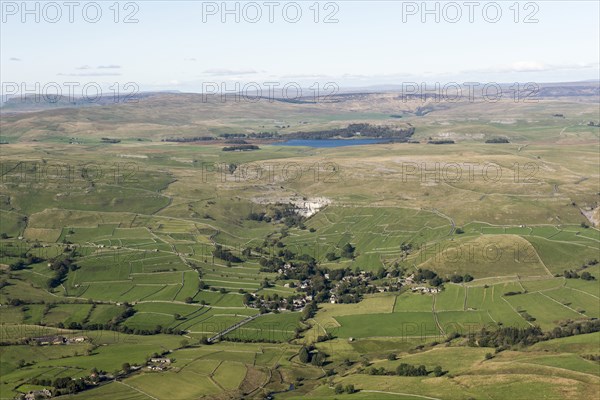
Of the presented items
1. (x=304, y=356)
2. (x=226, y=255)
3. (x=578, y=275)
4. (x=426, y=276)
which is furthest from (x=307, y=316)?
(x=578, y=275)

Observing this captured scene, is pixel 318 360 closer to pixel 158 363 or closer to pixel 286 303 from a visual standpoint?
pixel 158 363

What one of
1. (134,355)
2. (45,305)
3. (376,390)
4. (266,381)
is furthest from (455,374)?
(45,305)

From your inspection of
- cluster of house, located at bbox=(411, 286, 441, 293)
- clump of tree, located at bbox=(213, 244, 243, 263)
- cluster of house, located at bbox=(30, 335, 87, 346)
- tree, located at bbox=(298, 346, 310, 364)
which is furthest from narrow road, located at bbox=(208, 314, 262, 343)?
clump of tree, located at bbox=(213, 244, 243, 263)

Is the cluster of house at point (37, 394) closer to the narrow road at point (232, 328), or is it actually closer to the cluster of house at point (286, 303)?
the narrow road at point (232, 328)

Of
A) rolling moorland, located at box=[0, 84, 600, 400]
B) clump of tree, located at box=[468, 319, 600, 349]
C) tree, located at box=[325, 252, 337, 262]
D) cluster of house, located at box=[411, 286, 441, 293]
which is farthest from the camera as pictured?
tree, located at box=[325, 252, 337, 262]

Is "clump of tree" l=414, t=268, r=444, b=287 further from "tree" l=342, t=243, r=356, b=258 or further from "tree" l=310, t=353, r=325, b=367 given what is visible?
"tree" l=310, t=353, r=325, b=367

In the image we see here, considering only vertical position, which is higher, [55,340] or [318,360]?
[55,340]

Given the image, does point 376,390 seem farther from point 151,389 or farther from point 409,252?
point 409,252
